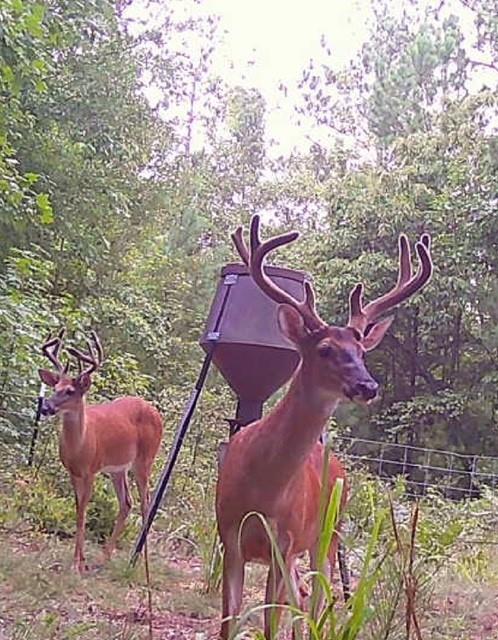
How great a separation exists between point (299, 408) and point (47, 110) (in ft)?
22.4

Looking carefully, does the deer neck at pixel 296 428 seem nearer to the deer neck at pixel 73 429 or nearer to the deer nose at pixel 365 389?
the deer nose at pixel 365 389

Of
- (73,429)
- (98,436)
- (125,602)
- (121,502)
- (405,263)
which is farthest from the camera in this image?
(121,502)

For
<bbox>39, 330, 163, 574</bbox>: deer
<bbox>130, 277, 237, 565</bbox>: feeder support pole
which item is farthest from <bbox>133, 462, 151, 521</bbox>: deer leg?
<bbox>130, 277, 237, 565</bbox>: feeder support pole

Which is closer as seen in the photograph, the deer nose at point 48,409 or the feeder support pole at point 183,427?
the feeder support pole at point 183,427

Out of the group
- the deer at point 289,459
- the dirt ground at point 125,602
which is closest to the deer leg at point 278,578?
the deer at point 289,459

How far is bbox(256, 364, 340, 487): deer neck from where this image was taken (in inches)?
114

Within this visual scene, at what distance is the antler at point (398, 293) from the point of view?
3277mm

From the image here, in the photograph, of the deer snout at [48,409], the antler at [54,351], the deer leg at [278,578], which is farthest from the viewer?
the antler at [54,351]

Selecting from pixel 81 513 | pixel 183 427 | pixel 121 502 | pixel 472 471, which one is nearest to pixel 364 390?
pixel 183 427

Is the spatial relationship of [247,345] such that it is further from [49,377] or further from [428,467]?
[428,467]

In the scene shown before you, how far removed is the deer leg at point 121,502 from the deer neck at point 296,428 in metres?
2.48

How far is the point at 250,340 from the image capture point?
416 cm

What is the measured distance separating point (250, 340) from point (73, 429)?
1.67 meters

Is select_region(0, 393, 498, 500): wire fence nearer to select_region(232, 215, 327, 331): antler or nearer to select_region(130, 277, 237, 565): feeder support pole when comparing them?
select_region(130, 277, 237, 565): feeder support pole
